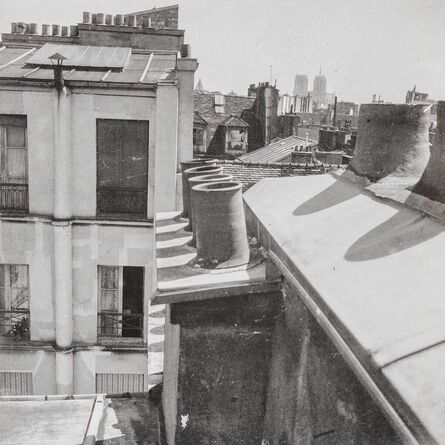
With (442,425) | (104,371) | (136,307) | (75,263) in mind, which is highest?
(442,425)

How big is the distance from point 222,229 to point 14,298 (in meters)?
9.88

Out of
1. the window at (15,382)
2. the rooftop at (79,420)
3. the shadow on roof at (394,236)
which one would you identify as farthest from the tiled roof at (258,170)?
the shadow on roof at (394,236)

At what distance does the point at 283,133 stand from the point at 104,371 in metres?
28.0

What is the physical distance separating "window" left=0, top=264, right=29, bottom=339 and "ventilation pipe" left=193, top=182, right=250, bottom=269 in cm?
931

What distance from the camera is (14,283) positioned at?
12984mm

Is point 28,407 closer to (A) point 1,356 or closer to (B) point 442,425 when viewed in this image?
(B) point 442,425

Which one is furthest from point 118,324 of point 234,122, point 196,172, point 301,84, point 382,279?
point 301,84

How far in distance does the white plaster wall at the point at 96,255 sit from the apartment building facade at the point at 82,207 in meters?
0.03

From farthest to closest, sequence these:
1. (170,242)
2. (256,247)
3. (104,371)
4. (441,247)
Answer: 1. (104,371)
2. (170,242)
3. (256,247)
4. (441,247)

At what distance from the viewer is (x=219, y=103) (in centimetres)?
3681

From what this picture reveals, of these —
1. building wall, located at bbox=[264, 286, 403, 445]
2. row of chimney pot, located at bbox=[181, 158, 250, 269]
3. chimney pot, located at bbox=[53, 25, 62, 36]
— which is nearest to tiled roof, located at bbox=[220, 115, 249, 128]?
chimney pot, located at bbox=[53, 25, 62, 36]

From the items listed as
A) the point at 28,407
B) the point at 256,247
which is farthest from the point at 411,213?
the point at 28,407

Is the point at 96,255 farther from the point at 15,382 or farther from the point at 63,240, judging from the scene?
the point at 15,382

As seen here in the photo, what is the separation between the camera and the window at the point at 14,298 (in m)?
12.9
